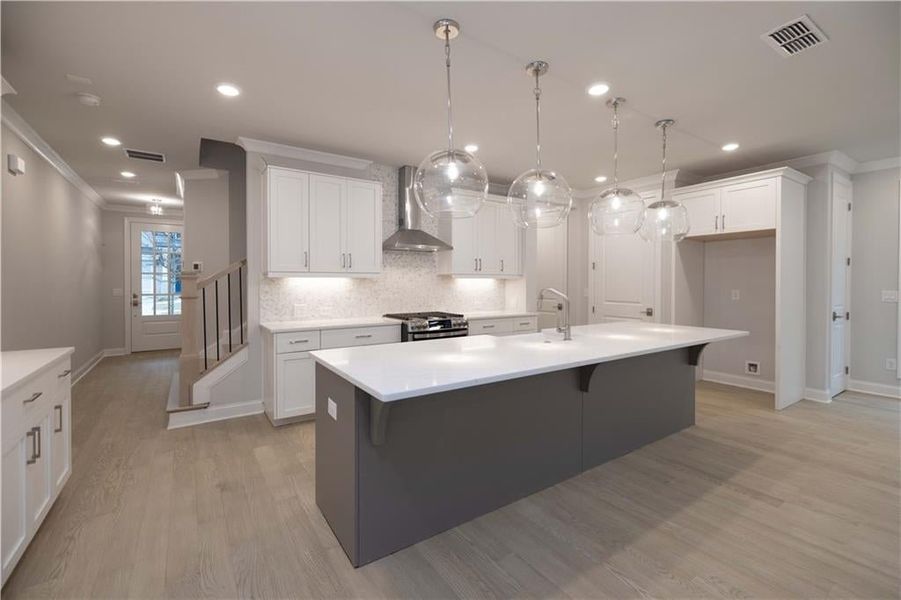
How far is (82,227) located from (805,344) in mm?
9441

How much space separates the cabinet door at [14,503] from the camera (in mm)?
1737

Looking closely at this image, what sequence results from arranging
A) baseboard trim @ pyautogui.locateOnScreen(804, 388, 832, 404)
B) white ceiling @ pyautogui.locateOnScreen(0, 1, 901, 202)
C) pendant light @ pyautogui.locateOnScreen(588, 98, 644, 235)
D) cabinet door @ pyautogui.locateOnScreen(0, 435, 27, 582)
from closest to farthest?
cabinet door @ pyautogui.locateOnScreen(0, 435, 27, 582) < white ceiling @ pyautogui.locateOnScreen(0, 1, 901, 202) < pendant light @ pyautogui.locateOnScreen(588, 98, 644, 235) < baseboard trim @ pyautogui.locateOnScreen(804, 388, 832, 404)

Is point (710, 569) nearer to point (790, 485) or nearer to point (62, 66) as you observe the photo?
point (790, 485)

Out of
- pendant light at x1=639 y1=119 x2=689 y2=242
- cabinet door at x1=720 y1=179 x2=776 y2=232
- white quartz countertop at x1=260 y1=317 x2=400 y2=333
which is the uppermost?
cabinet door at x1=720 y1=179 x2=776 y2=232

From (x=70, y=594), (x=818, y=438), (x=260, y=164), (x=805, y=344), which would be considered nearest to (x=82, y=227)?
(x=260, y=164)

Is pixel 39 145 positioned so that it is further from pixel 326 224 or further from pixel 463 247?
pixel 463 247

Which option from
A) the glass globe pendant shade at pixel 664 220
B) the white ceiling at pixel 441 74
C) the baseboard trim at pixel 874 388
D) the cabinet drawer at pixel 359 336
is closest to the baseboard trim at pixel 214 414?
the cabinet drawer at pixel 359 336

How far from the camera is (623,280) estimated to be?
18.8 ft

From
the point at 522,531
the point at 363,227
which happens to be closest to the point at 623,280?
the point at 363,227

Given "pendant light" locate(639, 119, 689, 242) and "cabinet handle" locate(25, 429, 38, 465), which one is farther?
"pendant light" locate(639, 119, 689, 242)

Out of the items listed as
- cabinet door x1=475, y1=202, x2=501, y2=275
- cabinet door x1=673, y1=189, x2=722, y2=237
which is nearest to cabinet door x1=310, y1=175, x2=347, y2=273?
cabinet door x1=475, y1=202, x2=501, y2=275

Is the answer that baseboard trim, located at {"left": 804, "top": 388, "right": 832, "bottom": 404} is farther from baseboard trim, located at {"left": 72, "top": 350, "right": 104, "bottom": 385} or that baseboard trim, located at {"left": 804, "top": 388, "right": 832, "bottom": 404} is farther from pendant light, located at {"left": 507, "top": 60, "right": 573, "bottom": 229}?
baseboard trim, located at {"left": 72, "top": 350, "right": 104, "bottom": 385}

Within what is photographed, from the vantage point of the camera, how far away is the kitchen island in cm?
197

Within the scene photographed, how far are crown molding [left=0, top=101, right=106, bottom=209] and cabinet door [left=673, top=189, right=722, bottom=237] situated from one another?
6.38m
